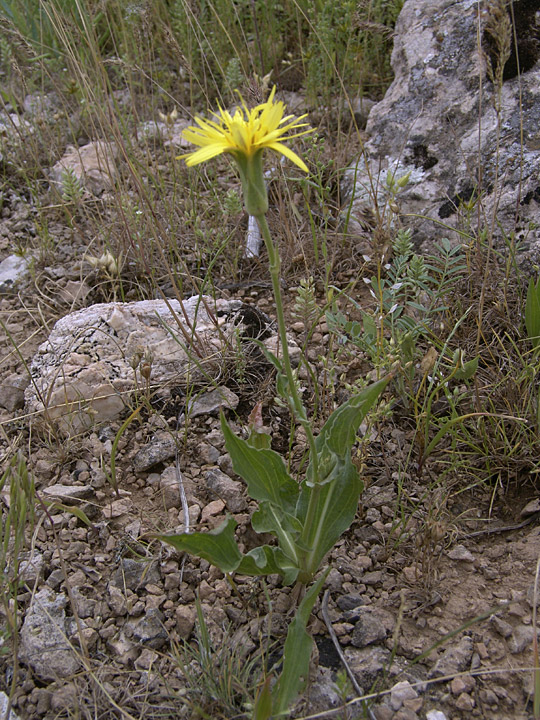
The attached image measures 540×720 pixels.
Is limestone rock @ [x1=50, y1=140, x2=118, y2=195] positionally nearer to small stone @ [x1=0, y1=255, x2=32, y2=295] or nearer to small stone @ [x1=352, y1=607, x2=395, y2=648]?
small stone @ [x1=0, y1=255, x2=32, y2=295]

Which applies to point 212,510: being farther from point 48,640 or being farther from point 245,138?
point 245,138

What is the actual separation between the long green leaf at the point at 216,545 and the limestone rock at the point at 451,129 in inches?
59.5

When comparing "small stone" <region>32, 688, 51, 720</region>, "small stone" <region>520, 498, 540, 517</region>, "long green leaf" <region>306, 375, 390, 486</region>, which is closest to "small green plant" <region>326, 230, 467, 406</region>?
"long green leaf" <region>306, 375, 390, 486</region>

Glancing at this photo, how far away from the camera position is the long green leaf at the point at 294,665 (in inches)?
51.6

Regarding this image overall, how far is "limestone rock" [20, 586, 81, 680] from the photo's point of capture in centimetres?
151

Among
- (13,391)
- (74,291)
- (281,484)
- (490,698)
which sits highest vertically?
(74,291)

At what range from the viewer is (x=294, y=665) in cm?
134

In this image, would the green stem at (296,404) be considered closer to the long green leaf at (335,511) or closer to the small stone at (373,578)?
the long green leaf at (335,511)

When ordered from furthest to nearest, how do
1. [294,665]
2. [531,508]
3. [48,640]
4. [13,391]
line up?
[13,391] < [531,508] < [48,640] < [294,665]

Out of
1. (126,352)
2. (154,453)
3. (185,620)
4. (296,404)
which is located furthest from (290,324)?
(185,620)

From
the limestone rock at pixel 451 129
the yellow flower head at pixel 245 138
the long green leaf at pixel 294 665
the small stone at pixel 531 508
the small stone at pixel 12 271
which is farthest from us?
the small stone at pixel 12 271

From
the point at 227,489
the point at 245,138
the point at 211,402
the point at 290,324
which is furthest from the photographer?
the point at 290,324

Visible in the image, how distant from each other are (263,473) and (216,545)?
0.80 feet

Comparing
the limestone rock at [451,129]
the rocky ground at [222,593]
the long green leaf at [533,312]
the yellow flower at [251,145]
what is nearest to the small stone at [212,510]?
the rocky ground at [222,593]
